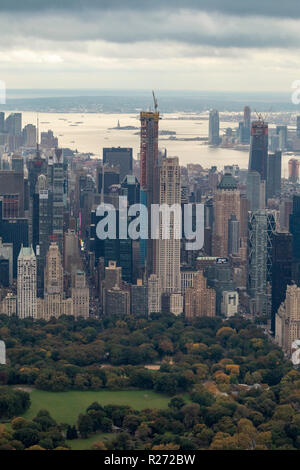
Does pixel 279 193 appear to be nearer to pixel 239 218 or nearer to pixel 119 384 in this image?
pixel 239 218

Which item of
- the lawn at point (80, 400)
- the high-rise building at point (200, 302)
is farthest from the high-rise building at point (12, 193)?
the lawn at point (80, 400)

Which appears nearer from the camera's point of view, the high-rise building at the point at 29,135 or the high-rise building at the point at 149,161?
the high-rise building at the point at 149,161

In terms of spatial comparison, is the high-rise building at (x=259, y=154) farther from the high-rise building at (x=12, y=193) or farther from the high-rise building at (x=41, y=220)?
the high-rise building at (x=12, y=193)

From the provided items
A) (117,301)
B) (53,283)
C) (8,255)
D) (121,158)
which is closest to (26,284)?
(53,283)

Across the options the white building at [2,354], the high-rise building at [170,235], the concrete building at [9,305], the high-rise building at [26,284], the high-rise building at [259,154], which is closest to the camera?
the white building at [2,354]

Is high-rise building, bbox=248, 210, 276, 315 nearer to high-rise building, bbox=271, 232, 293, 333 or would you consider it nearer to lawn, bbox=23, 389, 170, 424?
high-rise building, bbox=271, 232, 293, 333
